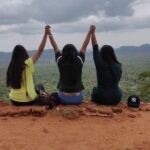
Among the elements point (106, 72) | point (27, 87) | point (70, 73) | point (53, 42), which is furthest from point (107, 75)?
point (27, 87)

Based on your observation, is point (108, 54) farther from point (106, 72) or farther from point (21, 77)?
point (21, 77)

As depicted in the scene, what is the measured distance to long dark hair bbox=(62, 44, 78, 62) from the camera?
27.2 feet

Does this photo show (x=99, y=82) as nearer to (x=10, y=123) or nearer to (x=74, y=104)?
(x=74, y=104)

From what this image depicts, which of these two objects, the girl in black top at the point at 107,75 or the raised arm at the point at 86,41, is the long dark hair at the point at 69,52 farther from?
the girl in black top at the point at 107,75

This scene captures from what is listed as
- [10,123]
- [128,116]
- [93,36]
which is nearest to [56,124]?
[10,123]

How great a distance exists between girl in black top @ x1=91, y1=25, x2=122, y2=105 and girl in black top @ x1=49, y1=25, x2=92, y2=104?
1.11 feet

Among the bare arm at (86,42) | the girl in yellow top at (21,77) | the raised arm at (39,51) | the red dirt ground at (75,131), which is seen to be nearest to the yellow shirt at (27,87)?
the girl in yellow top at (21,77)

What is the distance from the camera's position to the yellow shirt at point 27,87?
8305 millimetres

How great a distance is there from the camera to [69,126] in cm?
766

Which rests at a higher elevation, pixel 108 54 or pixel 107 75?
pixel 108 54

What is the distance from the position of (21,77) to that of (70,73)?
0.87 metres

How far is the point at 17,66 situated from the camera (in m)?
8.22

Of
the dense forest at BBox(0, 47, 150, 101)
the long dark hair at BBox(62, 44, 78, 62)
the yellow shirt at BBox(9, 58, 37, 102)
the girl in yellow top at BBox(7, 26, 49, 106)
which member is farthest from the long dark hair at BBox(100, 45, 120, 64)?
the dense forest at BBox(0, 47, 150, 101)

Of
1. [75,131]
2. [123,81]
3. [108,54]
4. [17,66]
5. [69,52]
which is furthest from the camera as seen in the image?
[123,81]
